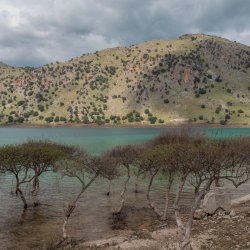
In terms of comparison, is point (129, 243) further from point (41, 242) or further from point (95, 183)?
point (95, 183)

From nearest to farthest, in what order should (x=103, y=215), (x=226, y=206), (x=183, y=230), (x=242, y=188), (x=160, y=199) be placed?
(x=183, y=230)
(x=226, y=206)
(x=103, y=215)
(x=160, y=199)
(x=242, y=188)

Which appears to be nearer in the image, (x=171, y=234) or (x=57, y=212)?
(x=171, y=234)

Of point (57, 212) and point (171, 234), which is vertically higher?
point (171, 234)

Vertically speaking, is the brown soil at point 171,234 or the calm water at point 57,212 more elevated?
the brown soil at point 171,234

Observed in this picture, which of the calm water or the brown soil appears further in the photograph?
the calm water

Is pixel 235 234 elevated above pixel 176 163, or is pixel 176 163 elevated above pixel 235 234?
pixel 176 163

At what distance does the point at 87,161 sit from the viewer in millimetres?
41406

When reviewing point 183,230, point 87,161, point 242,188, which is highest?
point 87,161

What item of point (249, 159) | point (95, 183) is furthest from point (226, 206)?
point (95, 183)

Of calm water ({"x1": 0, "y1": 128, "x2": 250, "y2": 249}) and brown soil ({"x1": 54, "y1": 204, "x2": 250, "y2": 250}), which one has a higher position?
brown soil ({"x1": 54, "y1": 204, "x2": 250, "y2": 250})

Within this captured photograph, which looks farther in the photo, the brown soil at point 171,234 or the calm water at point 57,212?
the calm water at point 57,212

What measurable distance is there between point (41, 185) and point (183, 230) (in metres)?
44.5

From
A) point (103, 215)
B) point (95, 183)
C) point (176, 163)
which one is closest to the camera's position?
point (176, 163)

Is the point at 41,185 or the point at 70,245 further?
the point at 41,185
